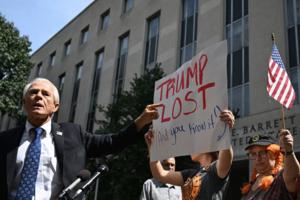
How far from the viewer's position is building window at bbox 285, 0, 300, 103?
40.4ft

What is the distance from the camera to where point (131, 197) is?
11.2m

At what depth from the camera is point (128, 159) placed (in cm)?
1117

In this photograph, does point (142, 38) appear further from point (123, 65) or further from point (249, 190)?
point (249, 190)

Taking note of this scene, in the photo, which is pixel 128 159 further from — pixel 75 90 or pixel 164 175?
pixel 75 90

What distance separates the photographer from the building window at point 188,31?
17.0 meters

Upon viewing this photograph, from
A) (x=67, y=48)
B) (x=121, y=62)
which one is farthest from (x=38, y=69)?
(x=121, y=62)

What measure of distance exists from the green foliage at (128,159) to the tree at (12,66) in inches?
316

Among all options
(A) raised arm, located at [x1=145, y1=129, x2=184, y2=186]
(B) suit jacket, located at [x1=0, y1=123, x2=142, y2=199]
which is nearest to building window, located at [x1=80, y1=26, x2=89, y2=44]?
(A) raised arm, located at [x1=145, y1=129, x2=184, y2=186]

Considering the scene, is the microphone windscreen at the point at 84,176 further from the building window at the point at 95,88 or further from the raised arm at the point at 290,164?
the building window at the point at 95,88

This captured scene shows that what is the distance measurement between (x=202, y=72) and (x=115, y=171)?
8.77m

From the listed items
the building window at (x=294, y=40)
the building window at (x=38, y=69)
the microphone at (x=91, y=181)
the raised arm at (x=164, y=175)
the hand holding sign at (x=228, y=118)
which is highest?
the building window at (x=38, y=69)

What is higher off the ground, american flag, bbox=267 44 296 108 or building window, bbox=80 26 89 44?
building window, bbox=80 26 89 44

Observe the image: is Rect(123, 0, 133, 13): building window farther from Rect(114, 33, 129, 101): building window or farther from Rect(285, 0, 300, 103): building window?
Rect(285, 0, 300, 103): building window

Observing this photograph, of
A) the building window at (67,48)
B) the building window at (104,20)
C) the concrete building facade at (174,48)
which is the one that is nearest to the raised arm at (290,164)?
the concrete building facade at (174,48)
